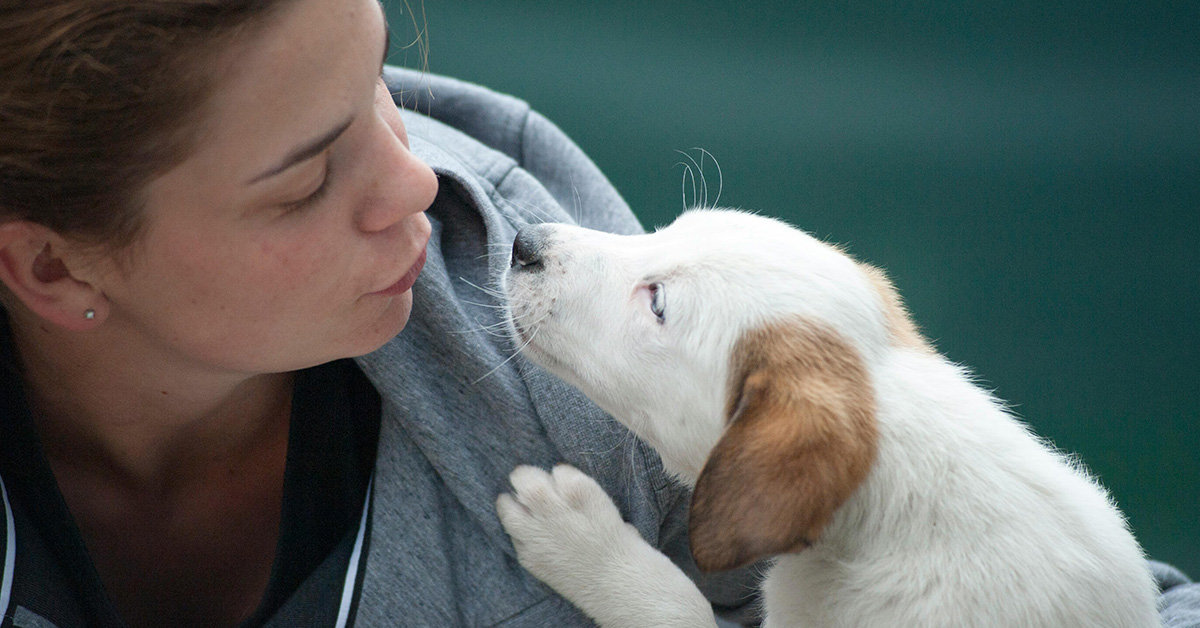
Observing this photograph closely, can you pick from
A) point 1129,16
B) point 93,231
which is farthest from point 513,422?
point 1129,16

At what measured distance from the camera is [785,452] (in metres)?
0.98

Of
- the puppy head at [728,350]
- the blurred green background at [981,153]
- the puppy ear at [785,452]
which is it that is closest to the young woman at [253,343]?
the puppy head at [728,350]

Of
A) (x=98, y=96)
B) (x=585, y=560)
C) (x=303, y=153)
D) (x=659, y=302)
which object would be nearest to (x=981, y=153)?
(x=659, y=302)

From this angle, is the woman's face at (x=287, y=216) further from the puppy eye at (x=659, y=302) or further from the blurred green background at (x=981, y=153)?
the blurred green background at (x=981, y=153)

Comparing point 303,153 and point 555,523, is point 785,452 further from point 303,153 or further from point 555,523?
point 303,153

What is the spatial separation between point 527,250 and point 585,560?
40cm

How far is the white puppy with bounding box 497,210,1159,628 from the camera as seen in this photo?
1.01 metres

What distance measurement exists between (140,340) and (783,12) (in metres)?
1.55

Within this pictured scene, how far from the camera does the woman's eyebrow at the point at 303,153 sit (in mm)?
891

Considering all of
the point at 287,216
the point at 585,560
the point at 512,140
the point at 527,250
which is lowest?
the point at 585,560

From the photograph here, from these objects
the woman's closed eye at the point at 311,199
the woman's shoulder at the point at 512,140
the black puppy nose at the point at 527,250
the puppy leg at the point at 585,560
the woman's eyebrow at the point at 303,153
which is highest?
the woman's eyebrow at the point at 303,153

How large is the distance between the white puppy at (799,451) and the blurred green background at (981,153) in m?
0.85

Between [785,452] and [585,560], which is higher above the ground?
[785,452]

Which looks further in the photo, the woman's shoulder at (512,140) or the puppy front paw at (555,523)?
the woman's shoulder at (512,140)
